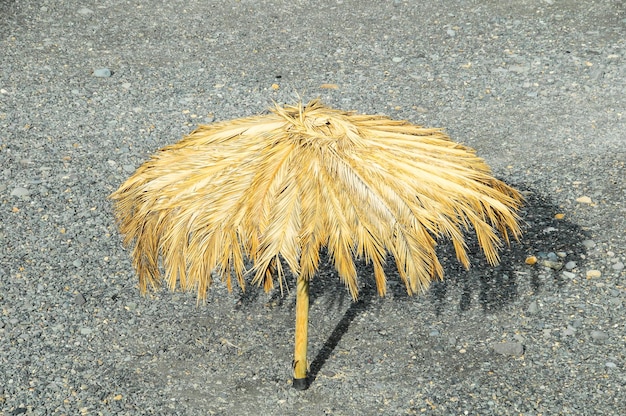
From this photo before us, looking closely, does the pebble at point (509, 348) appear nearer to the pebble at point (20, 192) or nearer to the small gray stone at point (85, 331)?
the small gray stone at point (85, 331)

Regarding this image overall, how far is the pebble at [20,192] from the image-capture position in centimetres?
593

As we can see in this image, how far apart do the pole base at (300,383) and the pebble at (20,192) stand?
2.54 metres

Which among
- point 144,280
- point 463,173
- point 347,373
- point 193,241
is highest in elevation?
point 463,173

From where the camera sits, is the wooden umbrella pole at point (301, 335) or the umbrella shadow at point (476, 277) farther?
the umbrella shadow at point (476, 277)

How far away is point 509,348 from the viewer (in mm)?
4680

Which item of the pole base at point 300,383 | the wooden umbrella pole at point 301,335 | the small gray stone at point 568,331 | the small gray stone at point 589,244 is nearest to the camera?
the wooden umbrella pole at point 301,335

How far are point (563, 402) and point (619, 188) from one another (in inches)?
85.0

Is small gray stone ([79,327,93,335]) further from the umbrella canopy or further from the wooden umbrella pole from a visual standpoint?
the wooden umbrella pole

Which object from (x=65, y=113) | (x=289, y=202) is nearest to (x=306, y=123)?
(x=289, y=202)

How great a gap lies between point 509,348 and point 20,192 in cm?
332

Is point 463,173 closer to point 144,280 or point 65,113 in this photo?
point 144,280

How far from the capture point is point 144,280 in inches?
166

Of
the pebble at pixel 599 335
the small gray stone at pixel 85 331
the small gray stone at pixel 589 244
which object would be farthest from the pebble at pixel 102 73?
the pebble at pixel 599 335

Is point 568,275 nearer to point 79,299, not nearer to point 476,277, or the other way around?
point 476,277
